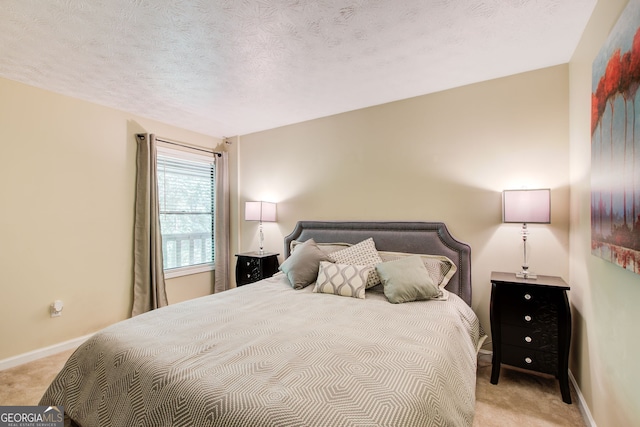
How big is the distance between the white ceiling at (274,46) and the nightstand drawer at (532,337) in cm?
208

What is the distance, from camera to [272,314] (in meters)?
2.01

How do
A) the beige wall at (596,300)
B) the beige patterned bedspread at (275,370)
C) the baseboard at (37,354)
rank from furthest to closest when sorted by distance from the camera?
the baseboard at (37,354), the beige wall at (596,300), the beige patterned bedspread at (275,370)

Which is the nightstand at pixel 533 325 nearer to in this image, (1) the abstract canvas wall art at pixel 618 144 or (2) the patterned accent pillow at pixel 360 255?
(1) the abstract canvas wall art at pixel 618 144

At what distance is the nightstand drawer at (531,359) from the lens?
209 cm

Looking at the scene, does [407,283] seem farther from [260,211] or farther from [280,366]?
[260,211]

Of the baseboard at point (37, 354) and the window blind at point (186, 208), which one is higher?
the window blind at point (186, 208)

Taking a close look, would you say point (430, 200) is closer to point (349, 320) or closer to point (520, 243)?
point (520, 243)

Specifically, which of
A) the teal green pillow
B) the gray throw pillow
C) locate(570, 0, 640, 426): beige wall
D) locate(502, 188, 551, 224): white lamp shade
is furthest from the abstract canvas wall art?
the gray throw pillow

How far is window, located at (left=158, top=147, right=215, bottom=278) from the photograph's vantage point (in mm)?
3814

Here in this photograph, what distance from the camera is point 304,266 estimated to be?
283 centimetres

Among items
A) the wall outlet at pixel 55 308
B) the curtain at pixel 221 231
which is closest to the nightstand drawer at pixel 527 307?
the curtain at pixel 221 231

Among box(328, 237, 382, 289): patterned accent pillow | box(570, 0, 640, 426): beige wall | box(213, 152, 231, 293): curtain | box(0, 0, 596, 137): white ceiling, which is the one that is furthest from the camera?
box(213, 152, 231, 293): curtain

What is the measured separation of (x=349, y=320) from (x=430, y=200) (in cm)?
163

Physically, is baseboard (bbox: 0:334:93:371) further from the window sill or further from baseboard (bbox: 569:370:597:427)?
baseboard (bbox: 569:370:597:427)
